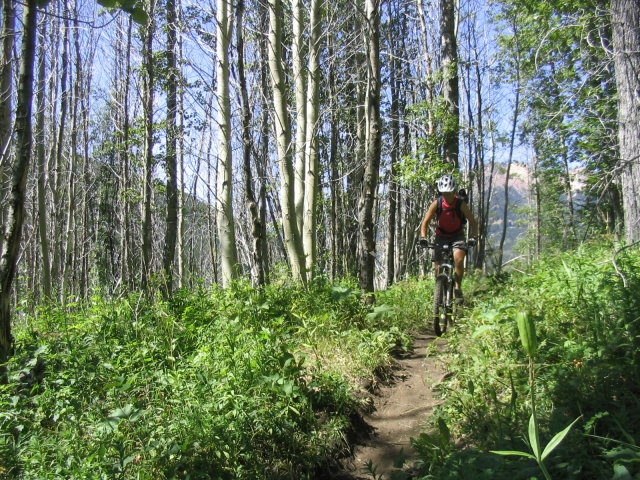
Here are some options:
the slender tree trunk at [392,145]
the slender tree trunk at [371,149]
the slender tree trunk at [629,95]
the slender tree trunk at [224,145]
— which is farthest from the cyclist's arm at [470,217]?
the slender tree trunk at [392,145]

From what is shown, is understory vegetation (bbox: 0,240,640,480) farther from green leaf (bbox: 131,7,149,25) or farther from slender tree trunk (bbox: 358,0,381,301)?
green leaf (bbox: 131,7,149,25)

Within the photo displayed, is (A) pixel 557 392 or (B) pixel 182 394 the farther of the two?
(B) pixel 182 394

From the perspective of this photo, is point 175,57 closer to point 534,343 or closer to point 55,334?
point 55,334

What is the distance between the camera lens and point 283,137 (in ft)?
22.6

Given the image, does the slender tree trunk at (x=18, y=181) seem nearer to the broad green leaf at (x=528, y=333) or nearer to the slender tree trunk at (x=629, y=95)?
the broad green leaf at (x=528, y=333)

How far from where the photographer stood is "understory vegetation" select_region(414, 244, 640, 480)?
1.78 metres

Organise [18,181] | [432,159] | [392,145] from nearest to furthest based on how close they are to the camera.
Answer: [18,181] → [432,159] → [392,145]

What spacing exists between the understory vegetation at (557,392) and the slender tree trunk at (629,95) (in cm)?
306

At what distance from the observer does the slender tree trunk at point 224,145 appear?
7.29 m

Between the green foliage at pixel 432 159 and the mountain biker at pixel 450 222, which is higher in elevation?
the green foliage at pixel 432 159

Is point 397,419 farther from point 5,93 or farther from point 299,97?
point 5,93

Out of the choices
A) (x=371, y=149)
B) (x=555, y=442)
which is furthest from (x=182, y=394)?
(x=371, y=149)

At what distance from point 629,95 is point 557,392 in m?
6.04

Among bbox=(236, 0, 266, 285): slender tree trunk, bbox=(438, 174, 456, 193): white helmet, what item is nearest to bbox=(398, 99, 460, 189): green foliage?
bbox=(438, 174, 456, 193): white helmet
